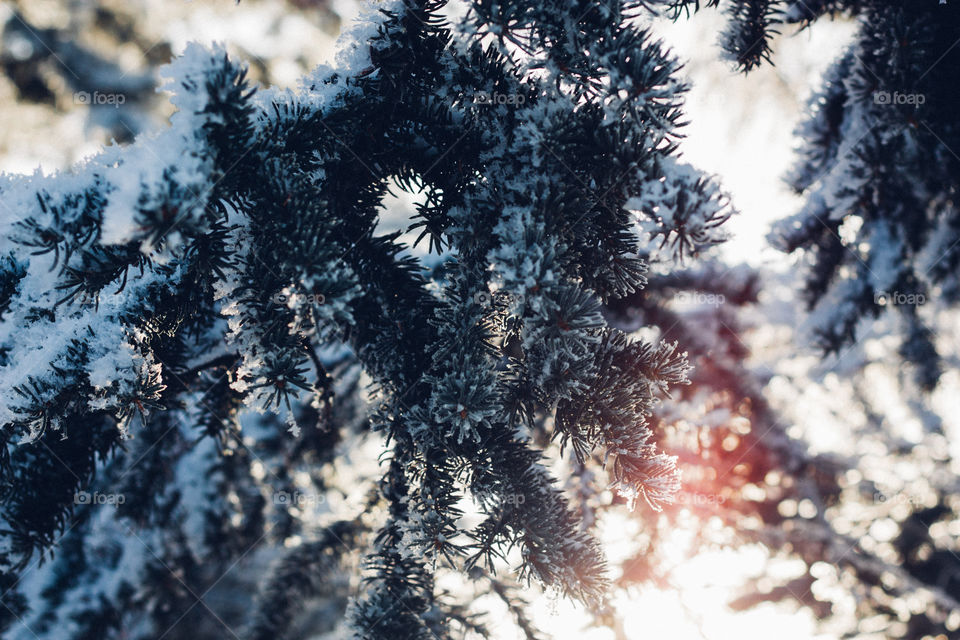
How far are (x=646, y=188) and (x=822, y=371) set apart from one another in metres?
3.56

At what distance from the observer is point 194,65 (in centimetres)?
88

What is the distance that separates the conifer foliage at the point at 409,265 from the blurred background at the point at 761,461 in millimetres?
139

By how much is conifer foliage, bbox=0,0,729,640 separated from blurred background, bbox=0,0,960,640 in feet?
0.45

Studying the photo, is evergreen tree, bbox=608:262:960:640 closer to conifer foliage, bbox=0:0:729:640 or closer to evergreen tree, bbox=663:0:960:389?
evergreen tree, bbox=663:0:960:389

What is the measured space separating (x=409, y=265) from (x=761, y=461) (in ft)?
8.82

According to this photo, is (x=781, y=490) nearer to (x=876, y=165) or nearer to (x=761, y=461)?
(x=761, y=461)

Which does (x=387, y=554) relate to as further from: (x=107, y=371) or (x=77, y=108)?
(x=77, y=108)

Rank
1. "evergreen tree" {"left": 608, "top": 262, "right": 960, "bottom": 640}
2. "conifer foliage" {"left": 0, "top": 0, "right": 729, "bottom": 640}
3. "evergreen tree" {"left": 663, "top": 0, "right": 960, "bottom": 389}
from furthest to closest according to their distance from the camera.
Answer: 1. "evergreen tree" {"left": 608, "top": 262, "right": 960, "bottom": 640}
2. "evergreen tree" {"left": 663, "top": 0, "right": 960, "bottom": 389}
3. "conifer foliage" {"left": 0, "top": 0, "right": 729, "bottom": 640}

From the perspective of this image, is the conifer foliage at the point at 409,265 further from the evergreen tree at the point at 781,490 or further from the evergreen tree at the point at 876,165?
the evergreen tree at the point at 781,490

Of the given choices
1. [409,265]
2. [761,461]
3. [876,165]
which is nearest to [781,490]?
[761,461]

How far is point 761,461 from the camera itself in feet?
9.78

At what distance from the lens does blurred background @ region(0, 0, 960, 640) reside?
6.80 ft

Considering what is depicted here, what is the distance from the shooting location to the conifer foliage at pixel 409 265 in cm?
92

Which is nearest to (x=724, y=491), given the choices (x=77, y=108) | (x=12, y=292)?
(x=12, y=292)
